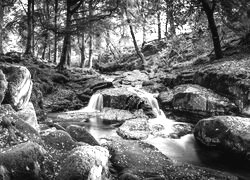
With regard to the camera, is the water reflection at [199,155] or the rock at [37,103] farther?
the rock at [37,103]

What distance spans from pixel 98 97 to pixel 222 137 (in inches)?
361

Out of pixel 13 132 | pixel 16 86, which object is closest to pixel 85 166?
pixel 13 132

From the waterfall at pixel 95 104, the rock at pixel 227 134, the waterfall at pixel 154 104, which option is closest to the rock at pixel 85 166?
the rock at pixel 227 134

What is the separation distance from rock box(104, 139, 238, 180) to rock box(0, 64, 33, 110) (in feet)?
10.8

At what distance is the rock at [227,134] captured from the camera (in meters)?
8.26

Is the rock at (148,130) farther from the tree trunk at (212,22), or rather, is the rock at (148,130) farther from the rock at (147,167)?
the tree trunk at (212,22)

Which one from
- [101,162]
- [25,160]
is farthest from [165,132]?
[25,160]

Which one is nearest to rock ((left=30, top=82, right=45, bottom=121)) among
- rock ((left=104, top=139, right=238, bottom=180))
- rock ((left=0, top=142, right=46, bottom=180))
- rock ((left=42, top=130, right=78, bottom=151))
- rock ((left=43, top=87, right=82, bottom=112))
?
rock ((left=43, top=87, right=82, bottom=112))

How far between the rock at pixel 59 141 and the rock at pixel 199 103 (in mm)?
8072

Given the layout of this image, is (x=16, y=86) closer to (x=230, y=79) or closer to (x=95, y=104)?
(x=95, y=104)

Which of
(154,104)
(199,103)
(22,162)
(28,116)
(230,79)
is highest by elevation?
(230,79)

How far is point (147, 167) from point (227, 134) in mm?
3819

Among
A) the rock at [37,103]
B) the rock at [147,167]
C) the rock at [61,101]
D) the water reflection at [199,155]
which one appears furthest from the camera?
the rock at [61,101]

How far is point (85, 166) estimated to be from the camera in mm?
5047
